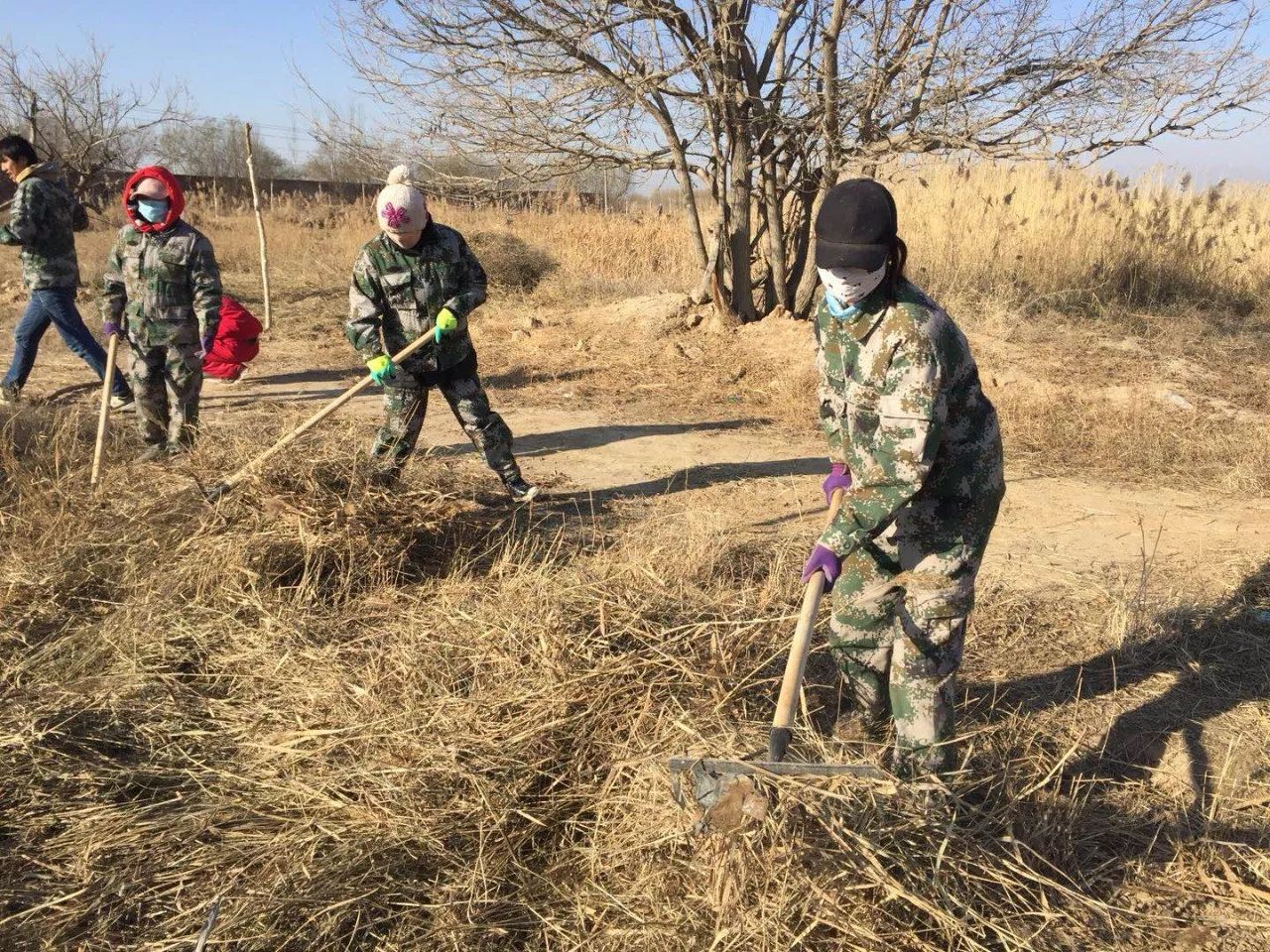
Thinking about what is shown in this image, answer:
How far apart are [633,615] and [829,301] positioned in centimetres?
114

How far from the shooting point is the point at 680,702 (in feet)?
8.40

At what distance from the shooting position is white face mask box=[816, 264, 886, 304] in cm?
214

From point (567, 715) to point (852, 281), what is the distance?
1.41 meters

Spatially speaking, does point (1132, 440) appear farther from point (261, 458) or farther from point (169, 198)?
point (169, 198)

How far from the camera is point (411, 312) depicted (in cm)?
445

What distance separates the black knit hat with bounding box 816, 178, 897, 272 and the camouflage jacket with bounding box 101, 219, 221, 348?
383 cm

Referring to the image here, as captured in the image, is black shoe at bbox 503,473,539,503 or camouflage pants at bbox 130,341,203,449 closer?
black shoe at bbox 503,473,539,503

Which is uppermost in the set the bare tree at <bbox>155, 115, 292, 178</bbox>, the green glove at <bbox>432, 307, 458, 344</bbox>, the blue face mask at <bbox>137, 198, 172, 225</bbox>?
the bare tree at <bbox>155, 115, 292, 178</bbox>

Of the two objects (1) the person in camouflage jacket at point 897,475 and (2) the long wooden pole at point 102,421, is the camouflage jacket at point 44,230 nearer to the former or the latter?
(2) the long wooden pole at point 102,421

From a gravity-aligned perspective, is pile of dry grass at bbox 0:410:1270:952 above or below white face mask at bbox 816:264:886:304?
below

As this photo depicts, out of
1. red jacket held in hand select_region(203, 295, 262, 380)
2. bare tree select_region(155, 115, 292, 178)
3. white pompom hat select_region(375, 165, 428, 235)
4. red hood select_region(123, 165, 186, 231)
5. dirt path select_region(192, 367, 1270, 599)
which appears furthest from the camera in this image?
bare tree select_region(155, 115, 292, 178)

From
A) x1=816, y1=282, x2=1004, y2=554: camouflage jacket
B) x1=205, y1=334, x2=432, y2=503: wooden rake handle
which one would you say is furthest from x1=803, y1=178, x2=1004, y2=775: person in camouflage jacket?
x1=205, y1=334, x2=432, y2=503: wooden rake handle

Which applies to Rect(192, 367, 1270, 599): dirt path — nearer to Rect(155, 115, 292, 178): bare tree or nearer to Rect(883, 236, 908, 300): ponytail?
Rect(883, 236, 908, 300): ponytail

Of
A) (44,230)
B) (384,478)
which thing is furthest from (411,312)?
(44,230)
